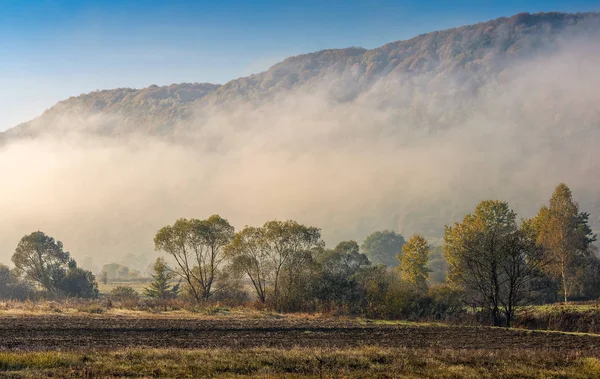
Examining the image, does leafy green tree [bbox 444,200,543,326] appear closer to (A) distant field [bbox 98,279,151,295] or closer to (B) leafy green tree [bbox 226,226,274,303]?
(B) leafy green tree [bbox 226,226,274,303]

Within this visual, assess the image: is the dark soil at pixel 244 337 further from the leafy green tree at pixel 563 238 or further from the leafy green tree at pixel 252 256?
the leafy green tree at pixel 563 238

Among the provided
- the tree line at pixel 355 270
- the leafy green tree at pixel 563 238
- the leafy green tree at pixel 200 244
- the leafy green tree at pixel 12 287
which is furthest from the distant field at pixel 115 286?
the leafy green tree at pixel 563 238

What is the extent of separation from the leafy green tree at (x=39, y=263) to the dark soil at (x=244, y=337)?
2284 inches

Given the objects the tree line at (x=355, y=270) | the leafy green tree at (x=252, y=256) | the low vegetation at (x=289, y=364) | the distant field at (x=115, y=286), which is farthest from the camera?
the distant field at (x=115, y=286)

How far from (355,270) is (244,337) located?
5370 cm

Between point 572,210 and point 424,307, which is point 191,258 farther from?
point 572,210

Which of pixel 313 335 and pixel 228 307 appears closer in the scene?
pixel 313 335

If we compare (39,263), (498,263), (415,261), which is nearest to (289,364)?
(498,263)

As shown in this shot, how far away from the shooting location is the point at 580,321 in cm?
5228

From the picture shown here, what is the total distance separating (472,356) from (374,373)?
294 inches

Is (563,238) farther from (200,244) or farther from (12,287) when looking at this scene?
(12,287)

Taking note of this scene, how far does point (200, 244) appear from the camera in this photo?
84500mm

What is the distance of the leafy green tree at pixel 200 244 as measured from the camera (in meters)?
83.1

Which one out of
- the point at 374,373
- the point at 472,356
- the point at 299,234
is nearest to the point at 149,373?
the point at 374,373
